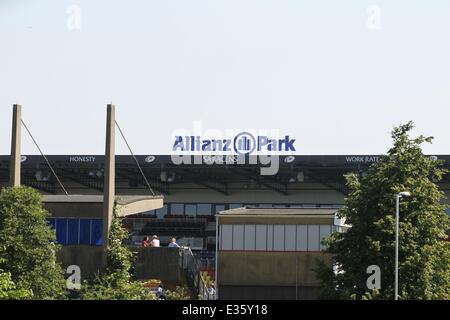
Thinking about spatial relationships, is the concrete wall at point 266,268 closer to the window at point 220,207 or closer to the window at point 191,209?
the window at point 220,207

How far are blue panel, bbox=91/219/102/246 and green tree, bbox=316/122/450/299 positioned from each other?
14.9m

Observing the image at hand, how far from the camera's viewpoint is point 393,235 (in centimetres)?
3981

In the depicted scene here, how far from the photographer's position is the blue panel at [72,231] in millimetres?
53312

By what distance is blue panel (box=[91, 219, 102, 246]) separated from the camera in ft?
173

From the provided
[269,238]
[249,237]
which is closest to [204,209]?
[249,237]

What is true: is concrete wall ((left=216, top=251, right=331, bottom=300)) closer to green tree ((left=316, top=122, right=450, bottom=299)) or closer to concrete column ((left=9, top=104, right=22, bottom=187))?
concrete column ((left=9, top=104, right=22, bottom=187))

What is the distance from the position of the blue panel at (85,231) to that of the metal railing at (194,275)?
504cm

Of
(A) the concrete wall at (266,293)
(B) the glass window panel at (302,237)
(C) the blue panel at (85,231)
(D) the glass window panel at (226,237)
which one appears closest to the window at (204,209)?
(D) the glass window panel at (226,237)

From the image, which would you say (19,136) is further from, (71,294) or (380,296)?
(380,296)

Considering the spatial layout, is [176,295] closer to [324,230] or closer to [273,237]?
[273,237]

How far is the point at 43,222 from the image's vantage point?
138 feet

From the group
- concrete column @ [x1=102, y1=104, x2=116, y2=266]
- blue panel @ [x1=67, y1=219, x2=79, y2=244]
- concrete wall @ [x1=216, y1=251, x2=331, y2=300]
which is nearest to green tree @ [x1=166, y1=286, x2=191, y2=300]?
concrete column @ [x1=102, y1=104, x2=116, y2=266]
